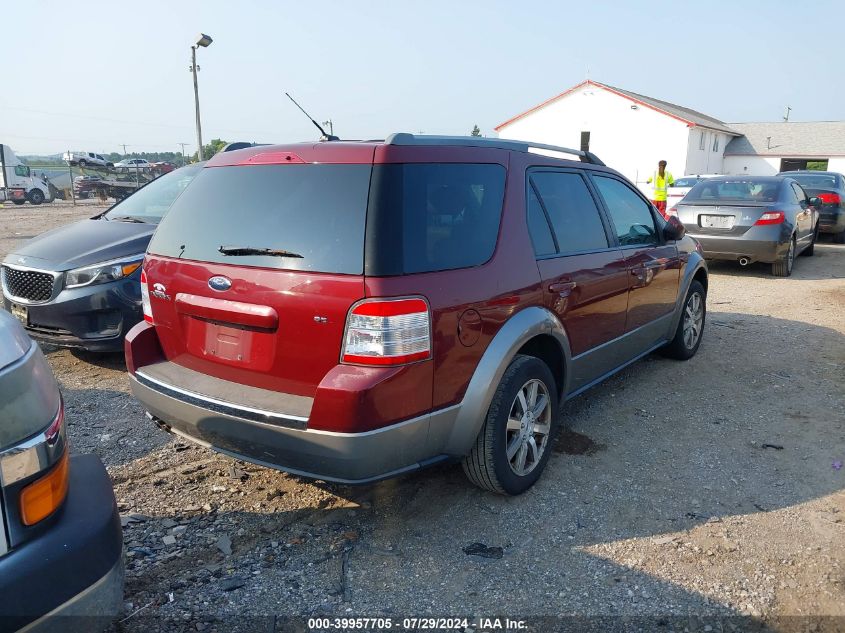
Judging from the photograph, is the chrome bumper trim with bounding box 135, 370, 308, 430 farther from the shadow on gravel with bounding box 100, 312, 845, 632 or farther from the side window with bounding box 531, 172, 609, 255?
the side window with bounding box 531, 172, 609, 255

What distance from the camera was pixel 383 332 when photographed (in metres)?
2.55

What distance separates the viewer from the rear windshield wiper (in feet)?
9.00

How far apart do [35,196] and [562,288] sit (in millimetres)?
33254

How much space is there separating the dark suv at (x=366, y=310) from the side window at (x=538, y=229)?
0.01m

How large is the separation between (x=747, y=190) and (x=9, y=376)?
1095cm

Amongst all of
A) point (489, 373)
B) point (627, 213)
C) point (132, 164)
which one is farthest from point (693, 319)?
point (132, 164)

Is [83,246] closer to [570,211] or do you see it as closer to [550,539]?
[570,211]

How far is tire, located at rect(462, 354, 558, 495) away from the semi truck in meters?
32.9

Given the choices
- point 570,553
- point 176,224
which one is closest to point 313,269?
point 176,224

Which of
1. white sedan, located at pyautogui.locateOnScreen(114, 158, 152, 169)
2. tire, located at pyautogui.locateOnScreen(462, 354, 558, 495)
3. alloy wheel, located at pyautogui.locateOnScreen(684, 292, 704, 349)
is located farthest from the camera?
white sedan, located at pyautogui.locateOnScreen(114, 158, 152, 169)

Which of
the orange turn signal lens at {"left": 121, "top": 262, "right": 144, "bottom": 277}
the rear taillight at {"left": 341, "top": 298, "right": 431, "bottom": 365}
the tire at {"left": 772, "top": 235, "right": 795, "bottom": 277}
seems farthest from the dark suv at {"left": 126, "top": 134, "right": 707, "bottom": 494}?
the tire at {"left": 772, "top": 235, "right": 795, "bottom": 277}

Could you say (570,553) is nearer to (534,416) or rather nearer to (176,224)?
(534,416)

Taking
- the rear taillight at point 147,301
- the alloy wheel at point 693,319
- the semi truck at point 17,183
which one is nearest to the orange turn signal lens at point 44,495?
the rear taillight at point 147,301

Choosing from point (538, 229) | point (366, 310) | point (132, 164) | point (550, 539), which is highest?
point (132, 164)
